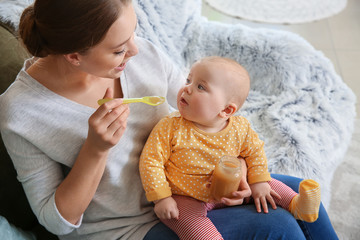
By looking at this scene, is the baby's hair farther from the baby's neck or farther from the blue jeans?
the blue jeans

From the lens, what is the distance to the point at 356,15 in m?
3.35

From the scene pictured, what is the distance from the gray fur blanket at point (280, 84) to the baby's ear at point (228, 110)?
38cm

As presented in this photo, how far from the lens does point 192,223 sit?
898 millimetres

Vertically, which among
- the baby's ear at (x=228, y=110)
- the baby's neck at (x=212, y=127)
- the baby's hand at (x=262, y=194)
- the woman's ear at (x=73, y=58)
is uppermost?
the woman's ear at (x=73, y=58)

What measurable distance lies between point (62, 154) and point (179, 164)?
0.33 m

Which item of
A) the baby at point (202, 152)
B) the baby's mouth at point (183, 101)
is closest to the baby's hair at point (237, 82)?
the baby at point (202, 152)

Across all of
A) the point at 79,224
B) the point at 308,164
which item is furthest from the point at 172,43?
the point at 79,224

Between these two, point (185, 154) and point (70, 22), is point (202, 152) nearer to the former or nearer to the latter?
point (185, 154)

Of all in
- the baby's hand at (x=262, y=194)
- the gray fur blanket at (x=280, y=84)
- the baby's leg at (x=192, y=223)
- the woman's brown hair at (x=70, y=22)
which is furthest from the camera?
the gray fur blanket at (x=280, y=84)

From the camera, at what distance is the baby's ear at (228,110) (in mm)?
1023

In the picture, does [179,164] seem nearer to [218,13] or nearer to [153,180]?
[153,180]

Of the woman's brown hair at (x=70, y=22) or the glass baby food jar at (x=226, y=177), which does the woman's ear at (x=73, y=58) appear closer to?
the woman's brown hair at (x=70, y=22)

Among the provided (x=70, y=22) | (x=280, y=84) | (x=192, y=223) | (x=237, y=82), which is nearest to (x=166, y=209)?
(x=192, y=223)

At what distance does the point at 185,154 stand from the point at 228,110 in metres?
0.19
